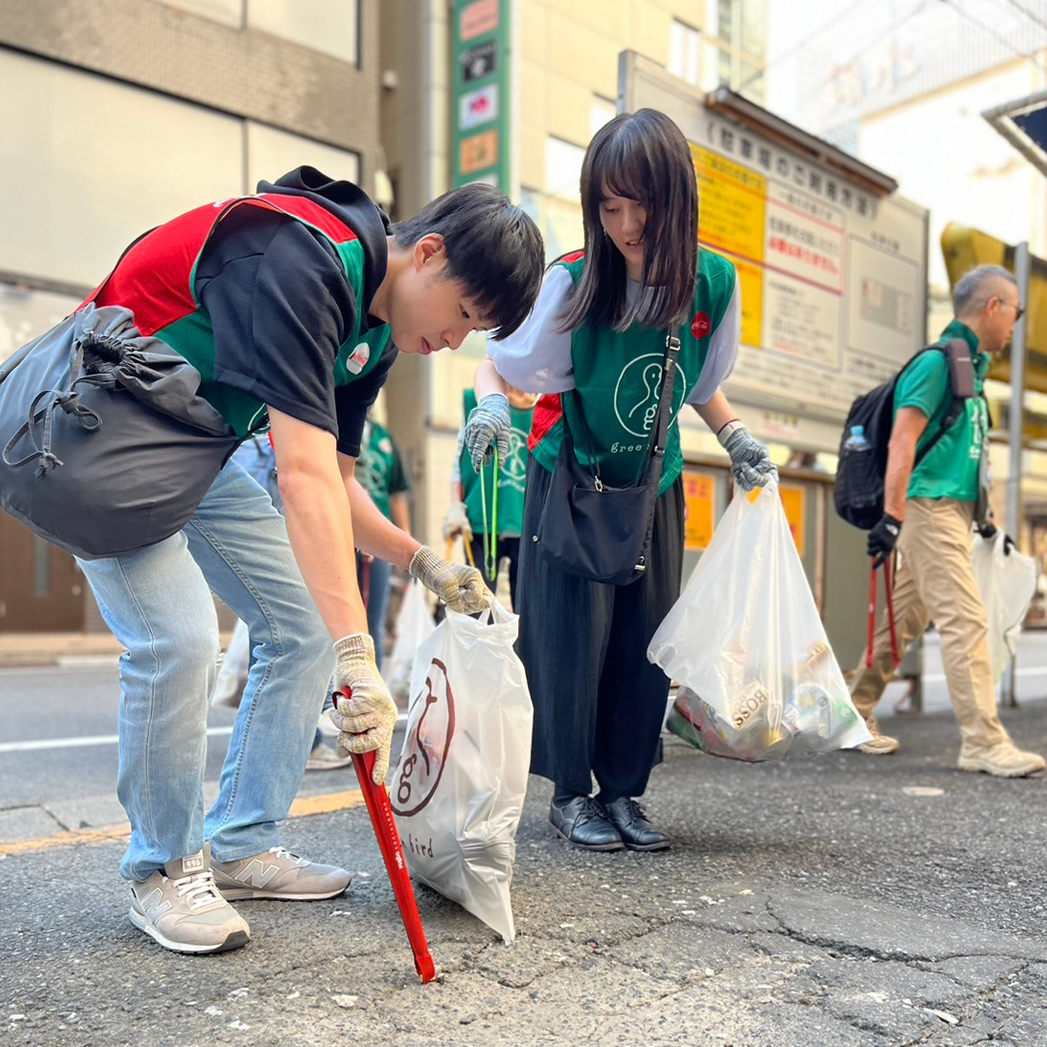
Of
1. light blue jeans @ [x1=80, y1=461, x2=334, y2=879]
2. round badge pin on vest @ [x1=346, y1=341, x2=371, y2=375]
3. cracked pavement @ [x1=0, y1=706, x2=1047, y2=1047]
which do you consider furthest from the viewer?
round badge pin on vest @ [x1=346, y1=341, x2=371, y2=375]

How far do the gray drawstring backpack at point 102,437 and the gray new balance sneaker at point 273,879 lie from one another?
0.73 m

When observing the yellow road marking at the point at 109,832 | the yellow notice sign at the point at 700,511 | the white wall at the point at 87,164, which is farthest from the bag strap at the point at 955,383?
the white wall at the point at 87,164

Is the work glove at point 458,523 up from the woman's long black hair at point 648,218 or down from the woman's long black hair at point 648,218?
down

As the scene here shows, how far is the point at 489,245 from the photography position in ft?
5.85

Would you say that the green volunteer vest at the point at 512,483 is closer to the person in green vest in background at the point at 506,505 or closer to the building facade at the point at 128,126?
the person in green vest in background at the point at 506,505

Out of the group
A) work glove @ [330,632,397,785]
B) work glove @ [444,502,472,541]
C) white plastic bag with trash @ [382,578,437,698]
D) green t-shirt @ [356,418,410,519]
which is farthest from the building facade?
work glove @ [330,632,397,785]

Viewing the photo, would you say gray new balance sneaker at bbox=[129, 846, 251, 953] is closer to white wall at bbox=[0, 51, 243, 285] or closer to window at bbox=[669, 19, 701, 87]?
white wall at bbox=[0, 51, 243, 285]

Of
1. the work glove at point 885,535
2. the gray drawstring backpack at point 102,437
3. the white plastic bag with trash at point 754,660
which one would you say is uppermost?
the gray drawstring backpack at point 102,437

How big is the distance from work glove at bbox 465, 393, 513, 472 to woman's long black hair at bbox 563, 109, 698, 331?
0.81 ft

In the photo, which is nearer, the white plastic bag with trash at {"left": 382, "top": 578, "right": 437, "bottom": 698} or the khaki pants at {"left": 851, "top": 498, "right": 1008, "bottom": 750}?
the khaki pants at {"left": 851, "top": 498, "right": 1008, "bottom": 750}

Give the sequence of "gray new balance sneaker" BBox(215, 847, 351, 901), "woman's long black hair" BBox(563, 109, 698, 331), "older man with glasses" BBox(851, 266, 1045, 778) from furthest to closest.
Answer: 1. "older man with glasses" BBox(851, 266, 1045, 778)
2. "woman's long black hair" BBox(563, 109, 698, 331)
3. "gray new balance sneaker" BBox(215, 847, 351, 901)

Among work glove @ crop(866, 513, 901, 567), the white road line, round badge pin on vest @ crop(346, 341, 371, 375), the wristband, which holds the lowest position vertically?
the white road line

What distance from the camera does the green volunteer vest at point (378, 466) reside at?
14.5ft

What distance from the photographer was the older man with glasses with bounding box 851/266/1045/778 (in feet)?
12.3
